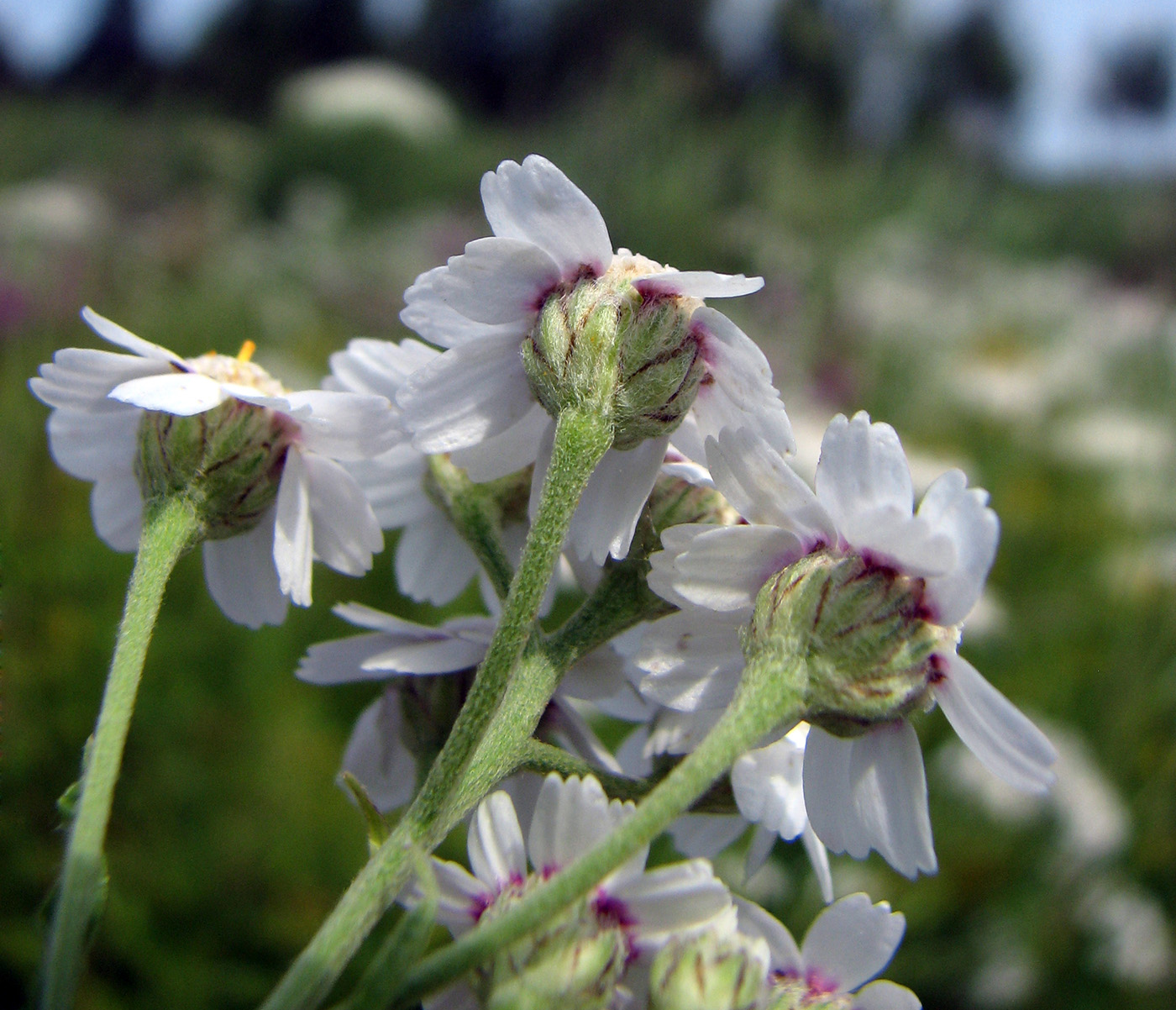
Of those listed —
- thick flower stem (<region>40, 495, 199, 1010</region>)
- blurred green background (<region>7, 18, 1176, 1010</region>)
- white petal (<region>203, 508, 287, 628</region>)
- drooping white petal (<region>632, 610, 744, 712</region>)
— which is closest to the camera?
thick flower stem (<region>40, 495, 199, 1010</region>)

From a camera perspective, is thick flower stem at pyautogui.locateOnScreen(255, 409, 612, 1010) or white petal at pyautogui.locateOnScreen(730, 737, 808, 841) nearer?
thick flower stem at pyautogui.locateOnScreen(255, 409, 612, 1010)

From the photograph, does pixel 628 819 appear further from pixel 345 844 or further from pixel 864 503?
pixel 345 844

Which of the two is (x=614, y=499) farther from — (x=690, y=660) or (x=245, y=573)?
(x=245, y=573)

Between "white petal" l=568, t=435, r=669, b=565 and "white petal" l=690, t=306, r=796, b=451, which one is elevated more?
"white petal" l=690, t=306, r=796, b=451

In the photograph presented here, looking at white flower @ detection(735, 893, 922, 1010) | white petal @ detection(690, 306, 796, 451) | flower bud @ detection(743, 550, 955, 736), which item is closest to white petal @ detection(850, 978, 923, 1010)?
white flower @ detection(735, 893, 922, 1010)

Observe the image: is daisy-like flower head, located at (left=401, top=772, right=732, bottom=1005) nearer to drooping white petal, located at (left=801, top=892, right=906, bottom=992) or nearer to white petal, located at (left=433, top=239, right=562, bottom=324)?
drooping white petal, located at (left=801, top=892, right=906, bottom=992)

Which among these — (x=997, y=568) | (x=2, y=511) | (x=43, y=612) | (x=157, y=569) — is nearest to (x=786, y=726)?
(x=157, y=569)
